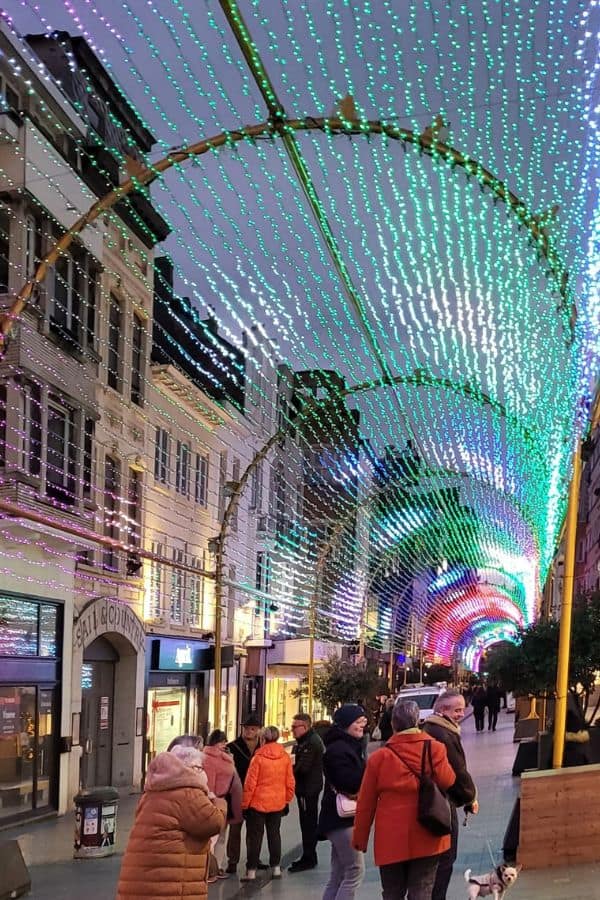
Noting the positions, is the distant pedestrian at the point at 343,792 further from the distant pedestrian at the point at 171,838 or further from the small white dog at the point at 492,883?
the distant pedestrian at the point at 171,838

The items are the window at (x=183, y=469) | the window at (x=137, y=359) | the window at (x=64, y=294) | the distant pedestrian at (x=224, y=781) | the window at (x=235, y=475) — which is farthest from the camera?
the window at (x=235, y=475)

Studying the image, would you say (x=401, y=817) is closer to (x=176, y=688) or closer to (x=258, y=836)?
(x=258, y=836)

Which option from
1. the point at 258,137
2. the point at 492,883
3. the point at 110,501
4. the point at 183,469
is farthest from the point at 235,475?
the point at 492,883

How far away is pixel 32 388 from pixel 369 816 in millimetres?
13781

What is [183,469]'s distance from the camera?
Answer: 30562 mm

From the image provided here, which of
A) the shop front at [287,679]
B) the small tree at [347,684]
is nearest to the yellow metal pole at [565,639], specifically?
the small tree at [347,684]

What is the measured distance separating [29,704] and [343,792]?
1223cm

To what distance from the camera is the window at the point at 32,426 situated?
19078 millimetres

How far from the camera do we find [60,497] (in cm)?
2083

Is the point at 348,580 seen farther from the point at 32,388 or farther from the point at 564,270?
the point at 564,270

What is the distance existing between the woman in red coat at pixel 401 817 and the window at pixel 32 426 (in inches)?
506

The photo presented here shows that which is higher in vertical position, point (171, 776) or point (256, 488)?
point (256, 488)

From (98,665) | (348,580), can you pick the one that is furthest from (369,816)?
(348,580)

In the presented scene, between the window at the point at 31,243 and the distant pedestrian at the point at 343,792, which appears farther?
the window at the point at 31,243
